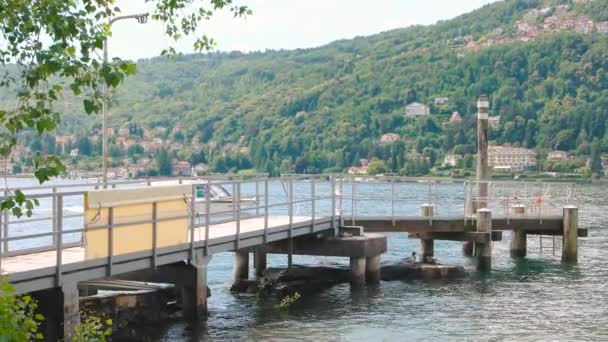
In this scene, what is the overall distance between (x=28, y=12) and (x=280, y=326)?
14.3 metres

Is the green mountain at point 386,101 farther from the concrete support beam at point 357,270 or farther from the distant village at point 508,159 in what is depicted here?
the concrete support beam at point 357,270

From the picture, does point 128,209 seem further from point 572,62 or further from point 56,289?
point 572,62

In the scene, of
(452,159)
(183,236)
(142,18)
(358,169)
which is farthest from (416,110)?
(183,236)

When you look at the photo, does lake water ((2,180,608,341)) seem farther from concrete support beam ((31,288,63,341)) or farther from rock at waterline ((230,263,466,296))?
concrete support beam ((31,288,63,341))

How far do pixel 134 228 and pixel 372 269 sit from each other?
10927 mm

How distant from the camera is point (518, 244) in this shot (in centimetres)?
3706

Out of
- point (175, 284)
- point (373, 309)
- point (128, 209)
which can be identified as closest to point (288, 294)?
point (373, 309)

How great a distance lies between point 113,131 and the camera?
5650 inches

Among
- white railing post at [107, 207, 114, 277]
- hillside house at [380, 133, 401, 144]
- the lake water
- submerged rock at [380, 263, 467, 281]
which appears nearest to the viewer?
white railing post at [107, 207, 114, 277]

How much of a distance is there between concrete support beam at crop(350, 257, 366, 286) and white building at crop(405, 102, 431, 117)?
420 ft

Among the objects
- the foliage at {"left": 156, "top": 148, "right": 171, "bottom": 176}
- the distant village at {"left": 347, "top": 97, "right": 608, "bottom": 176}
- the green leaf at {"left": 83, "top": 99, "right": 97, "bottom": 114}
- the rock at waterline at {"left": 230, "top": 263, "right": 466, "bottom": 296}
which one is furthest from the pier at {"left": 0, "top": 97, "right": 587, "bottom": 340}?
the distant village at {"left": 347, "top": 97, "right": 608, "bottom": 176}

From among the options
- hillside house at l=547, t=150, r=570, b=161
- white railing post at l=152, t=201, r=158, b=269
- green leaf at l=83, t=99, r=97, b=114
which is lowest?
white railing post at l=152, t=201, r=158, b=269

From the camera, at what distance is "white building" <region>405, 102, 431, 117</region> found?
15600 centimetres

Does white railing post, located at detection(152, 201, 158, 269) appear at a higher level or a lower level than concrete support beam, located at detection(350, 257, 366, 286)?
higher
